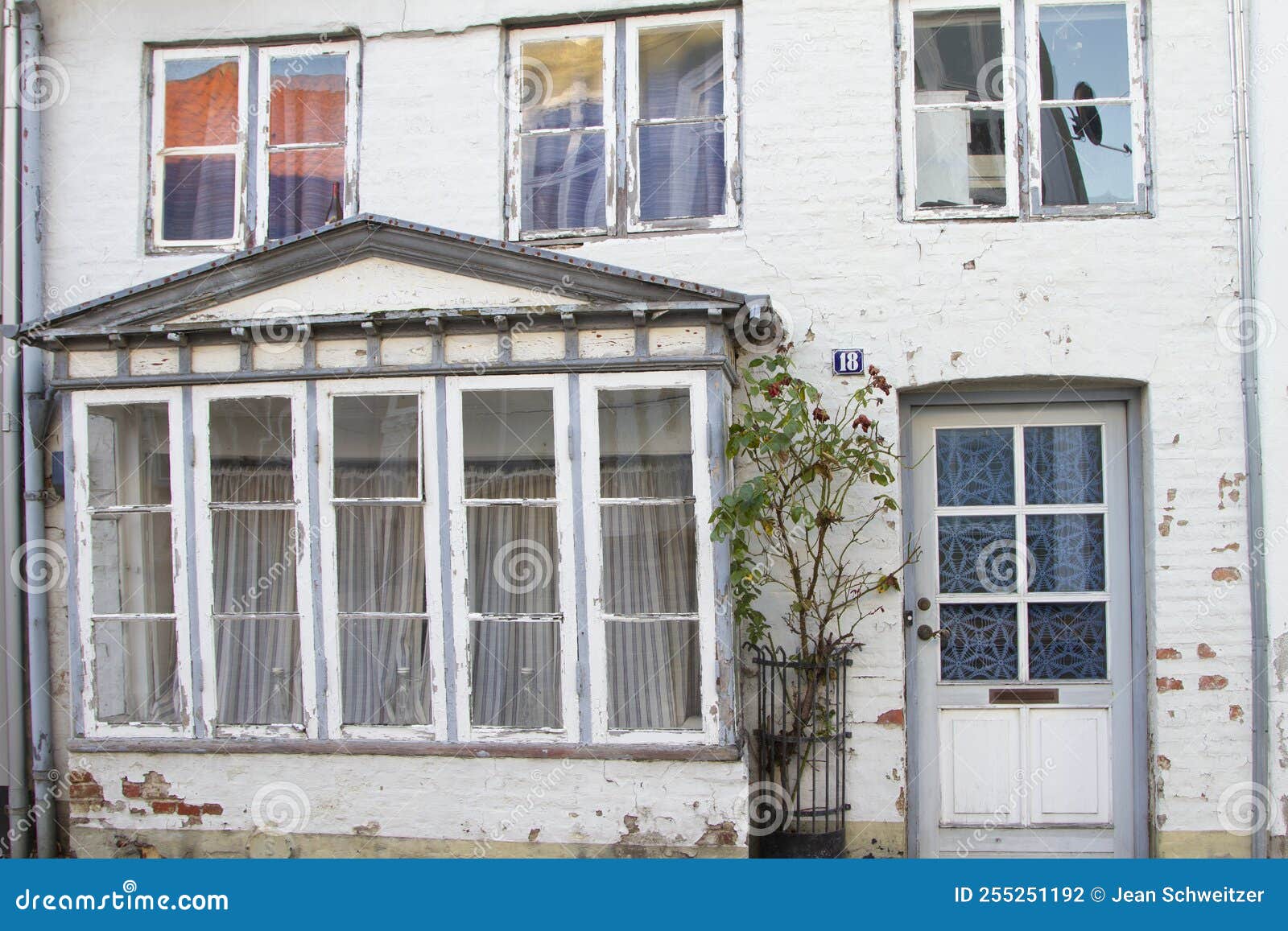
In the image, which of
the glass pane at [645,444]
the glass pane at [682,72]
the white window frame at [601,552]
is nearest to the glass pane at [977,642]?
the white window frame at [601,552]

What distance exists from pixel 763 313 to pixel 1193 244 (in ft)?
7.76

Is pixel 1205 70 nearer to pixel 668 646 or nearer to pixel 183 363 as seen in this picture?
pixel 668 646

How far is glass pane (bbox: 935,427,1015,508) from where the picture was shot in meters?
5.84

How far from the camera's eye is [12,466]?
6.16 meters

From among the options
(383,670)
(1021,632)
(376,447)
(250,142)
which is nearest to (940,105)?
(1021,632)

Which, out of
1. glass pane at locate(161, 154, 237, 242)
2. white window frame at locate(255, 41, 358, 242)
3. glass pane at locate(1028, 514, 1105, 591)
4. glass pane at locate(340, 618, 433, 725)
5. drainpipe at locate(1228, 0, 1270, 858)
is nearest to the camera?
drainpipe at locate(1228, 0, 1270, 858)

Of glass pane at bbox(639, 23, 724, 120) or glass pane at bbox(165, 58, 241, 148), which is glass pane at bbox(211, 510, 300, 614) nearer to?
glass pane at bbox(165, 58, 241, 148)

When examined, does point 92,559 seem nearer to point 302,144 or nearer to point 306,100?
point 302,144

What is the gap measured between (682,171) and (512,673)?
2.90 metres

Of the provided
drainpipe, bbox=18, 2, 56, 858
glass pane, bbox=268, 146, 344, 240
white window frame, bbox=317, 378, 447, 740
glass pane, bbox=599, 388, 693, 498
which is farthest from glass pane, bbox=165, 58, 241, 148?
glass pane, bbox=599, 388, 693, 498

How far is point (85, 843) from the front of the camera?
5.46m

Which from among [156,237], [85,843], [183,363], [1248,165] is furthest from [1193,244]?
[85,843]

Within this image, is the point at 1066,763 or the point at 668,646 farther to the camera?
the point at 1066,763

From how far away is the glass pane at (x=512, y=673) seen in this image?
17.7 feet
